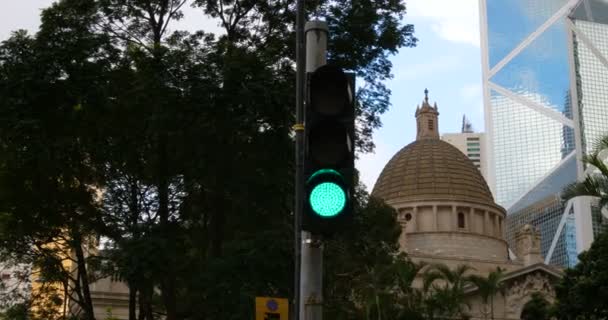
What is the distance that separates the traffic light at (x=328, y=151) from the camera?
653 centimetres

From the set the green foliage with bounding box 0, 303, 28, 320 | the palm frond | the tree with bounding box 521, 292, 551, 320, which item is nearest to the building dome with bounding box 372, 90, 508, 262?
the tree with bounding box 521, 292, 551, 320

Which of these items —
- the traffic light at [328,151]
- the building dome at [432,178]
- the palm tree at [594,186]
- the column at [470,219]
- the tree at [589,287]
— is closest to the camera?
the traffic light at [328,151]

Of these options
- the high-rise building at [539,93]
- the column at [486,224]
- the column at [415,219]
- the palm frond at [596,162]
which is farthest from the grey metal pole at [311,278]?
the high-rise building at [539,93]

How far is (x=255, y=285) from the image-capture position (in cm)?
2034

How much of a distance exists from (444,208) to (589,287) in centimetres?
4234

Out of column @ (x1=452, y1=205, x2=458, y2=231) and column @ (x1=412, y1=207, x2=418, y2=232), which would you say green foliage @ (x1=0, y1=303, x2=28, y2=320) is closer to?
column @ (x1=412, y1=207, x2=418, y2=232)

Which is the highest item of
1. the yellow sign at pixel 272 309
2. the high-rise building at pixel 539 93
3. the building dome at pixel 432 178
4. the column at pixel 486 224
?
the high-rise building at pixel 539 93

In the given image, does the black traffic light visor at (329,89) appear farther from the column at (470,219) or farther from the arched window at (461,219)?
the arched window at (461,219)

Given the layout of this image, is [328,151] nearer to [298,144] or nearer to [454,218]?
[298,144]

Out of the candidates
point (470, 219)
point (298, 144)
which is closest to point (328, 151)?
point (298, 144)

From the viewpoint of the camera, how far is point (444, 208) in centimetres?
7200

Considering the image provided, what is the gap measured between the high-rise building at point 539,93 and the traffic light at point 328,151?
12339 centimetres

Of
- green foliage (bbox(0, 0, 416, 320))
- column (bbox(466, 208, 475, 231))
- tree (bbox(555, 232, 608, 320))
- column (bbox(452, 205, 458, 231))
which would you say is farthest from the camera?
column (bbox(466, 208, 475, 231))

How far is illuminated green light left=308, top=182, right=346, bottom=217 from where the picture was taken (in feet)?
21.4
